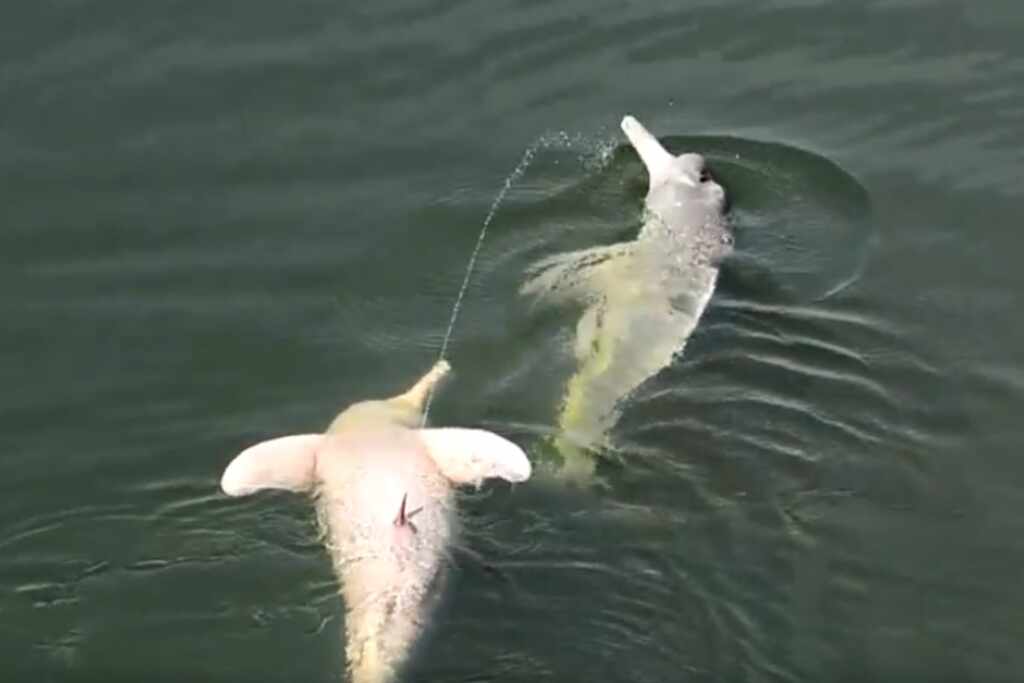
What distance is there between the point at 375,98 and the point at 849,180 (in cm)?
277

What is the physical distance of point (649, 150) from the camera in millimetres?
10078

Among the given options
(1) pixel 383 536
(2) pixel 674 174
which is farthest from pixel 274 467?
(2) pixel 674 174

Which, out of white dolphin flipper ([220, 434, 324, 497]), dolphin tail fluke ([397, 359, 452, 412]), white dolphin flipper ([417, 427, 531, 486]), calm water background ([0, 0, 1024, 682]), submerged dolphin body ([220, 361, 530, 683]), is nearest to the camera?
submerged dolphin body ([220, 361, 530, 683])

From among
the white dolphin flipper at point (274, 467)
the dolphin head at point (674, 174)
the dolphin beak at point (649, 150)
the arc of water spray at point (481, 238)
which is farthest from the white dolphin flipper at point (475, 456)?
the dolphin beak at point (649, 150)

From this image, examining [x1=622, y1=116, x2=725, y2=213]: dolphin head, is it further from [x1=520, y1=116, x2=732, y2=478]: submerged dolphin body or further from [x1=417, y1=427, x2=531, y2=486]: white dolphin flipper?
[x1=417, y1=427, x2=531, y2=486]: white dolphin flipper

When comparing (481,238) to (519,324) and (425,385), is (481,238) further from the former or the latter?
(425,385)

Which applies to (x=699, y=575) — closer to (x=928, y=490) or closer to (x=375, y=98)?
(x=928, y=490)

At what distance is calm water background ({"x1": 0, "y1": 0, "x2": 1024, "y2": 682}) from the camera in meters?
7.07

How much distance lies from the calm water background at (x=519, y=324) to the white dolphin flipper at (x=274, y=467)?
8 centimetres

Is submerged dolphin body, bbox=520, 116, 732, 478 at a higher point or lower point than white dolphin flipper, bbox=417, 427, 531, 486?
higher

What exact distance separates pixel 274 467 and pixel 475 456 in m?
0.86

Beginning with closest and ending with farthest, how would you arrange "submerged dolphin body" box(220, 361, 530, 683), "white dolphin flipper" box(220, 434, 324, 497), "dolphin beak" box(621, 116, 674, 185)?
"submerged dolphin body" box(220, 361, 530, 683)
"white dolphin flipper" box(220, 434, 324, 497)
"dolphin beak" box(621, 116, 674, 185)

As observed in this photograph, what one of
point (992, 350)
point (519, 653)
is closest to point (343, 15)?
point (992, 350)

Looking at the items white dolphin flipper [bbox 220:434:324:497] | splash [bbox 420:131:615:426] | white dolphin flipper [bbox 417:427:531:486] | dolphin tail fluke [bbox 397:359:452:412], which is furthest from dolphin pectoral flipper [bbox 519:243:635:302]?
white dolphin flipper [bbox 220:434:324:497]
